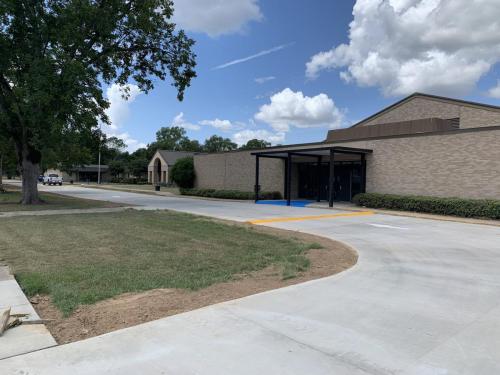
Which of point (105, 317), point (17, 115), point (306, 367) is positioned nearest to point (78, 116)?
point (17, 115)

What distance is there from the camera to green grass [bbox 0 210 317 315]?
18.8 ft

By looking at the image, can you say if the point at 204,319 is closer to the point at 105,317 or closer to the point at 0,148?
the point at 105,317

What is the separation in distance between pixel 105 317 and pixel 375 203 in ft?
60.2

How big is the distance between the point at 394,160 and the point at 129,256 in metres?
17.7

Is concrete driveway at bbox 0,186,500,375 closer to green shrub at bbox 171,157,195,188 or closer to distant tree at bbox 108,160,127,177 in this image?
green shrub at bbox 171,157,195,188

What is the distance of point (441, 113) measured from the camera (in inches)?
1095

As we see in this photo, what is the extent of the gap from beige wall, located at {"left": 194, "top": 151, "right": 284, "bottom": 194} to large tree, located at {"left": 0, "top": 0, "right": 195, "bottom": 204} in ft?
41.3

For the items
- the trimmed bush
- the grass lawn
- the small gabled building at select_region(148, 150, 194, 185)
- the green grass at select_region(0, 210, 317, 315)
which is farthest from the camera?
the trimmed bush

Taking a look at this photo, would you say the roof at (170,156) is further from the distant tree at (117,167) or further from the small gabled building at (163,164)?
the distant tree at (117,167)

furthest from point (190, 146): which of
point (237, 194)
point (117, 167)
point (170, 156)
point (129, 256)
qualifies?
point (129, 256)

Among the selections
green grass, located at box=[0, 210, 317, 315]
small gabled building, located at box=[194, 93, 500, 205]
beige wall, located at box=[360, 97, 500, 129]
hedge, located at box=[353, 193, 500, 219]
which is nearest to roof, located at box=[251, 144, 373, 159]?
small gabled building, located at box=[194, 93, 500, 205]

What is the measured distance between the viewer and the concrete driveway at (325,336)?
3449 mm

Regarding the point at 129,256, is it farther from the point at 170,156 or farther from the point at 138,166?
the point at 138,166

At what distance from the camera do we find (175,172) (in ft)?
131
